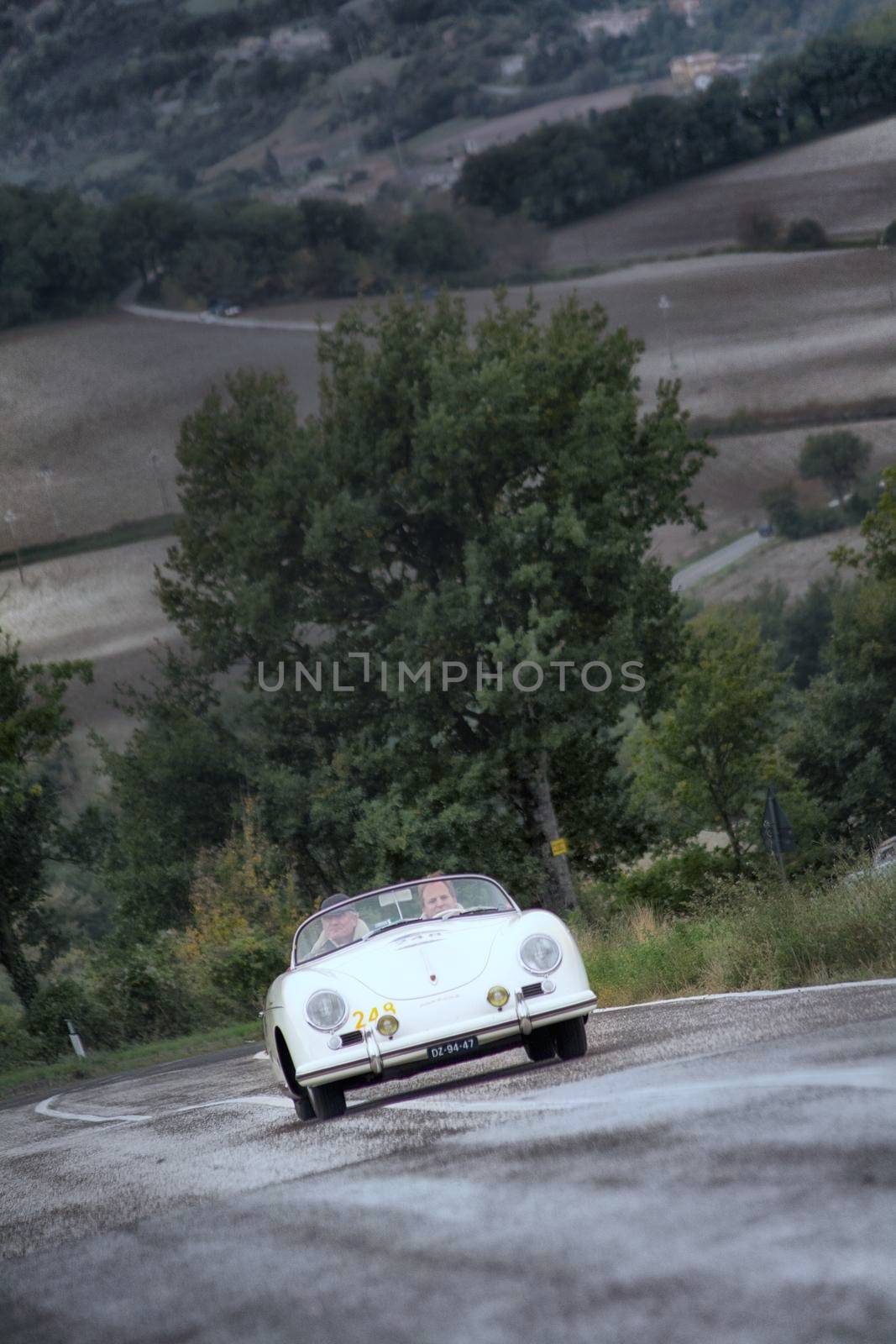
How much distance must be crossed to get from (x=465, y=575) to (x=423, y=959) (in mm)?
33039

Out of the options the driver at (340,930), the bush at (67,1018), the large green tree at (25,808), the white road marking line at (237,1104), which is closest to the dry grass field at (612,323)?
the large green tree at (25,808)

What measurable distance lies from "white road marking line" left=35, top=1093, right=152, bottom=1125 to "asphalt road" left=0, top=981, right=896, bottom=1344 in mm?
4324

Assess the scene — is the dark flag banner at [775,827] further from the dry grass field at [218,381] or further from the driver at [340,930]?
the dry grass field at [218,381]

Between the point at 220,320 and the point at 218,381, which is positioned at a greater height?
the point at 220,320

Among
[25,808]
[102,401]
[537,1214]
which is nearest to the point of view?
[537,1214]

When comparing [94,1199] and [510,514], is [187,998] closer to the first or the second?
[510,514]

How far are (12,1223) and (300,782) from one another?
3612 centimetres

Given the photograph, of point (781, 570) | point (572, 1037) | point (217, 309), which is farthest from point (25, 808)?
point (217, 309)

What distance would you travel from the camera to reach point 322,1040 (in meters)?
9.14

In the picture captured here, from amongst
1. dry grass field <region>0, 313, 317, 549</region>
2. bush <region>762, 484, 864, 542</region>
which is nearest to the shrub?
bush <region>762, 484, 864, 542</region>

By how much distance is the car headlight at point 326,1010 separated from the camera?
9.15 m

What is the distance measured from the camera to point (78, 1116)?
16.0m

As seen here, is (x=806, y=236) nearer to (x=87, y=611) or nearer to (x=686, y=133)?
(x=686, y=133)

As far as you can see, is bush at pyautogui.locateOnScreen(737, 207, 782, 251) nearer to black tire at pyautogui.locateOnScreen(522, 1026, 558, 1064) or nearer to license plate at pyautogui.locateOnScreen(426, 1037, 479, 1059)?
black tire at pyautogui.locateOnScreen(522, 1026, 558, 1064)
